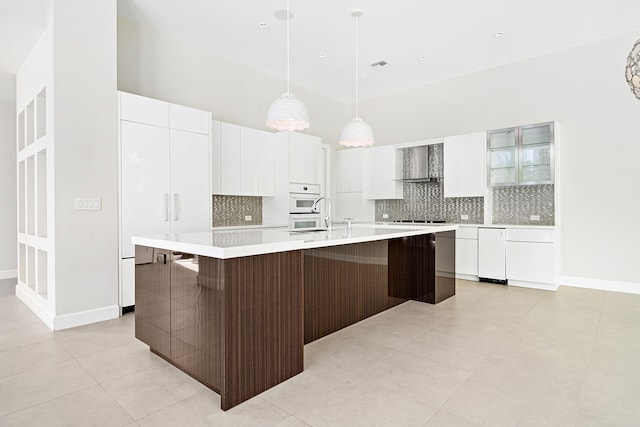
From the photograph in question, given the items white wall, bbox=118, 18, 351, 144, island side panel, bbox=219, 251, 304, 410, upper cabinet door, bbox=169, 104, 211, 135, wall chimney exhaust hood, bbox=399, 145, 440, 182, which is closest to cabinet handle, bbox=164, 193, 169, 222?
upper cabinet door, bbox=169, 104, 211, 135

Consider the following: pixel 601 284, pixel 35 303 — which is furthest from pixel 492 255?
pixel 35 303

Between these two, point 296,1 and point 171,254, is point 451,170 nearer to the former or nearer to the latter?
point 296,1

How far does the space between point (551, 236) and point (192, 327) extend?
4.61m

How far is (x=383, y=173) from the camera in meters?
6.63

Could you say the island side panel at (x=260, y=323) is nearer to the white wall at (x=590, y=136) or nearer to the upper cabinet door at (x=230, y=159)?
the upper cabinet door at (x=230, y=159)

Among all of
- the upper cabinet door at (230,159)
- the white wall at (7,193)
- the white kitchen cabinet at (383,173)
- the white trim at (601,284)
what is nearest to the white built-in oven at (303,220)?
the upper cabinet door at (230,159)

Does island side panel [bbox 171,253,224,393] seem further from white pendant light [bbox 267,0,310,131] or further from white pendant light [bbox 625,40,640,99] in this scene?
white pendant light [bbox 625,40,640,99]

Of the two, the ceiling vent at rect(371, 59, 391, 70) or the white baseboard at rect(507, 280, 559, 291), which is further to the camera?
the ceiling vent at rect(371, 59, 391, 70)

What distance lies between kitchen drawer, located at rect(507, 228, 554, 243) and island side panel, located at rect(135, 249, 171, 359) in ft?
14.9

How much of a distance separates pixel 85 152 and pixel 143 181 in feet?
1.89

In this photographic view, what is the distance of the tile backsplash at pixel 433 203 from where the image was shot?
5863 millimetres

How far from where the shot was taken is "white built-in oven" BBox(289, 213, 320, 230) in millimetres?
5621

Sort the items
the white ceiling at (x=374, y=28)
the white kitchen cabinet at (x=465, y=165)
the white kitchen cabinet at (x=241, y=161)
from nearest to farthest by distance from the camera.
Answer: the white ceiling at (x=374, y=28) → the white kitchen cabinet at (x=241, y=161) → the white kitchen cabinet at (x=465, y=165)

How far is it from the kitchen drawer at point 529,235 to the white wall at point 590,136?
575 millimetres
